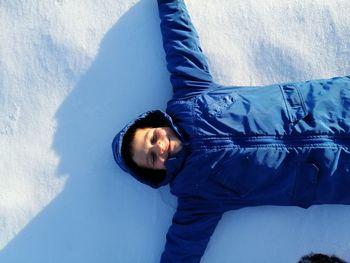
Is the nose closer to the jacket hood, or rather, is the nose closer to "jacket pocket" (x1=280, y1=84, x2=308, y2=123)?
the jacket hood

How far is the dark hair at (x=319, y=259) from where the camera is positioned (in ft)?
3.97

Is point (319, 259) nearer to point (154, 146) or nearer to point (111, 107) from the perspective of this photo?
point (154, 146)

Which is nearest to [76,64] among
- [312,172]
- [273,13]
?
[273,13]

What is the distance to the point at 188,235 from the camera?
1127 mm

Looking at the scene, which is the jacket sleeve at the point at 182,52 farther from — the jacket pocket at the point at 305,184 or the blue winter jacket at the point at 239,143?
the jacket pocket at the point at 305,184

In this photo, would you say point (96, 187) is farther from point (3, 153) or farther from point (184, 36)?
point (184, 36)

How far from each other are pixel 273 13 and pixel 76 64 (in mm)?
552

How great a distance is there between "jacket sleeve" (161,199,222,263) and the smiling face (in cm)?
15

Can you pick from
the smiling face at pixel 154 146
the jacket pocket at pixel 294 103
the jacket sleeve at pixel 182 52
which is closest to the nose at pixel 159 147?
the smiling face at pixel 154 146

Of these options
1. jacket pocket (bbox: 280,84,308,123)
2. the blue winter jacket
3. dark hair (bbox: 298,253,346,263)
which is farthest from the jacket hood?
dark hair (bbox: 298,253,346,263)

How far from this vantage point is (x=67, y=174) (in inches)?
48.3

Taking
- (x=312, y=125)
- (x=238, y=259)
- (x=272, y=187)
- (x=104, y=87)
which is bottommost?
(x=238, y=259)

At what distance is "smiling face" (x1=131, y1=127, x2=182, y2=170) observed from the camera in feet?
3.48

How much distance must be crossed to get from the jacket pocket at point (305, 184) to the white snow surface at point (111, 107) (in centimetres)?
12
